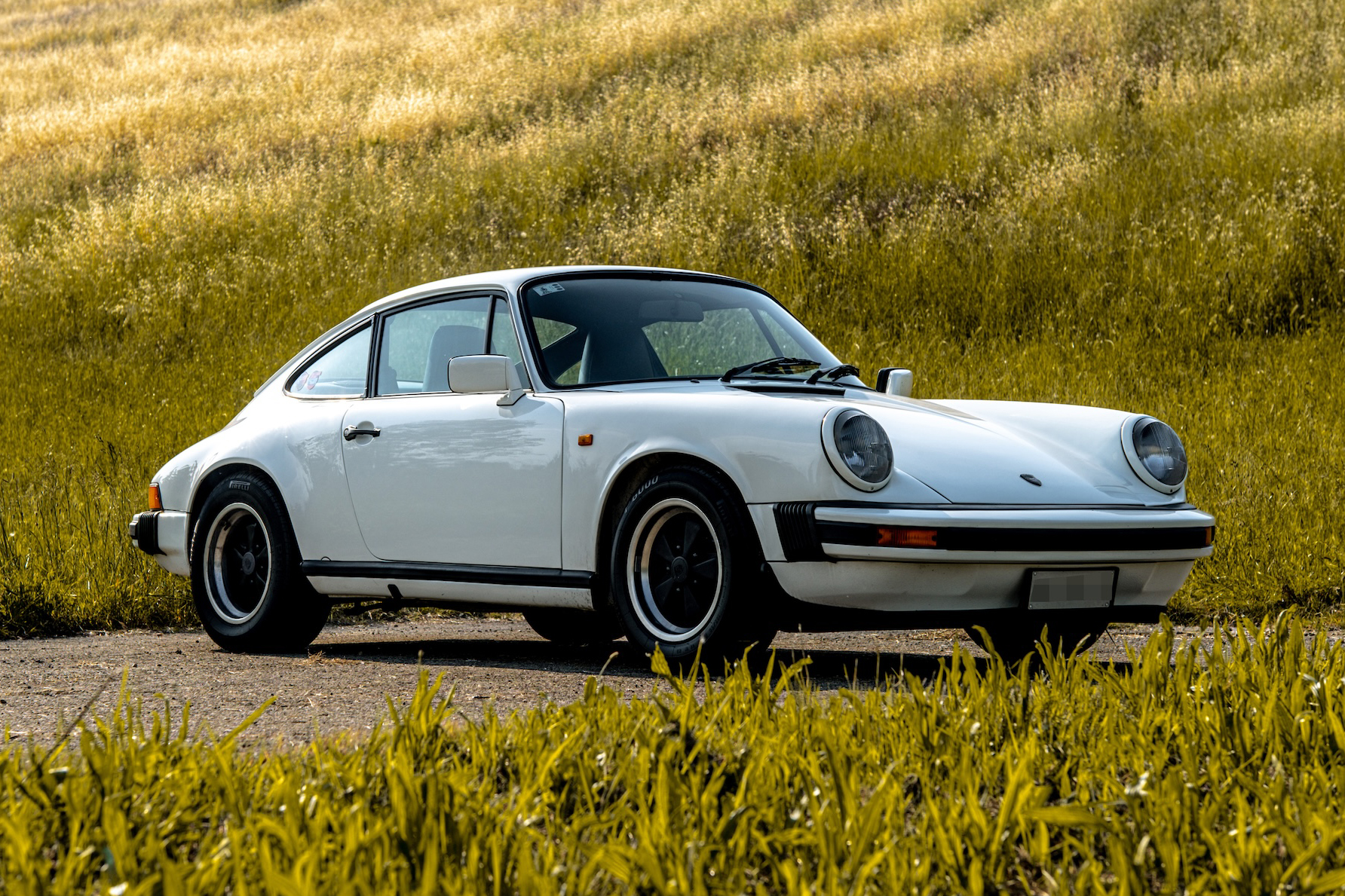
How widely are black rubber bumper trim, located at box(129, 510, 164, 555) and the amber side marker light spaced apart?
3.70 metres

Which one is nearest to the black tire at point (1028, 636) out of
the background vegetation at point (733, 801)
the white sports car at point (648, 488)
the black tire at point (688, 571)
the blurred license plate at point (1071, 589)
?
the white sports car at point (648, 488)

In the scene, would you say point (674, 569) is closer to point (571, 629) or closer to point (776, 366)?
point (776, 366)

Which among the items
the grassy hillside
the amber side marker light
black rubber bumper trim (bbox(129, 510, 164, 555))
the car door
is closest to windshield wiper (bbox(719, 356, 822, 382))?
the car door

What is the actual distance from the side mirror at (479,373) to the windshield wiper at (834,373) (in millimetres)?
1134

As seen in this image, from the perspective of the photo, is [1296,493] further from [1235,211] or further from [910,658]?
[1235,211]

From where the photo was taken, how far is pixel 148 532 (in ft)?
21.2

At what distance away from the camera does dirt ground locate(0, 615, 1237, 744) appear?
4.02 meters

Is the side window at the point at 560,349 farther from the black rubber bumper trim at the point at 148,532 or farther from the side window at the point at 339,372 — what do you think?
the black rubber bumper trim at the point at 148,532

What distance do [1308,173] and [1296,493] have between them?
5864 mm

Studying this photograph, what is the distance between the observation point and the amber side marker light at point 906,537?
4246mm

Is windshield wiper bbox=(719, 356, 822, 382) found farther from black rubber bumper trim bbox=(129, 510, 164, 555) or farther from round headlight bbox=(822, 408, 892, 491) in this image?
black rubber bumper trim bbox=(129, 510, 164, 555)

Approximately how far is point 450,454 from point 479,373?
0.38 m

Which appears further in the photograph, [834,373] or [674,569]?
[834,373]

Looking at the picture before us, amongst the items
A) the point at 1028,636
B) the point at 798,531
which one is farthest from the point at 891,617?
the point at 1028,636
